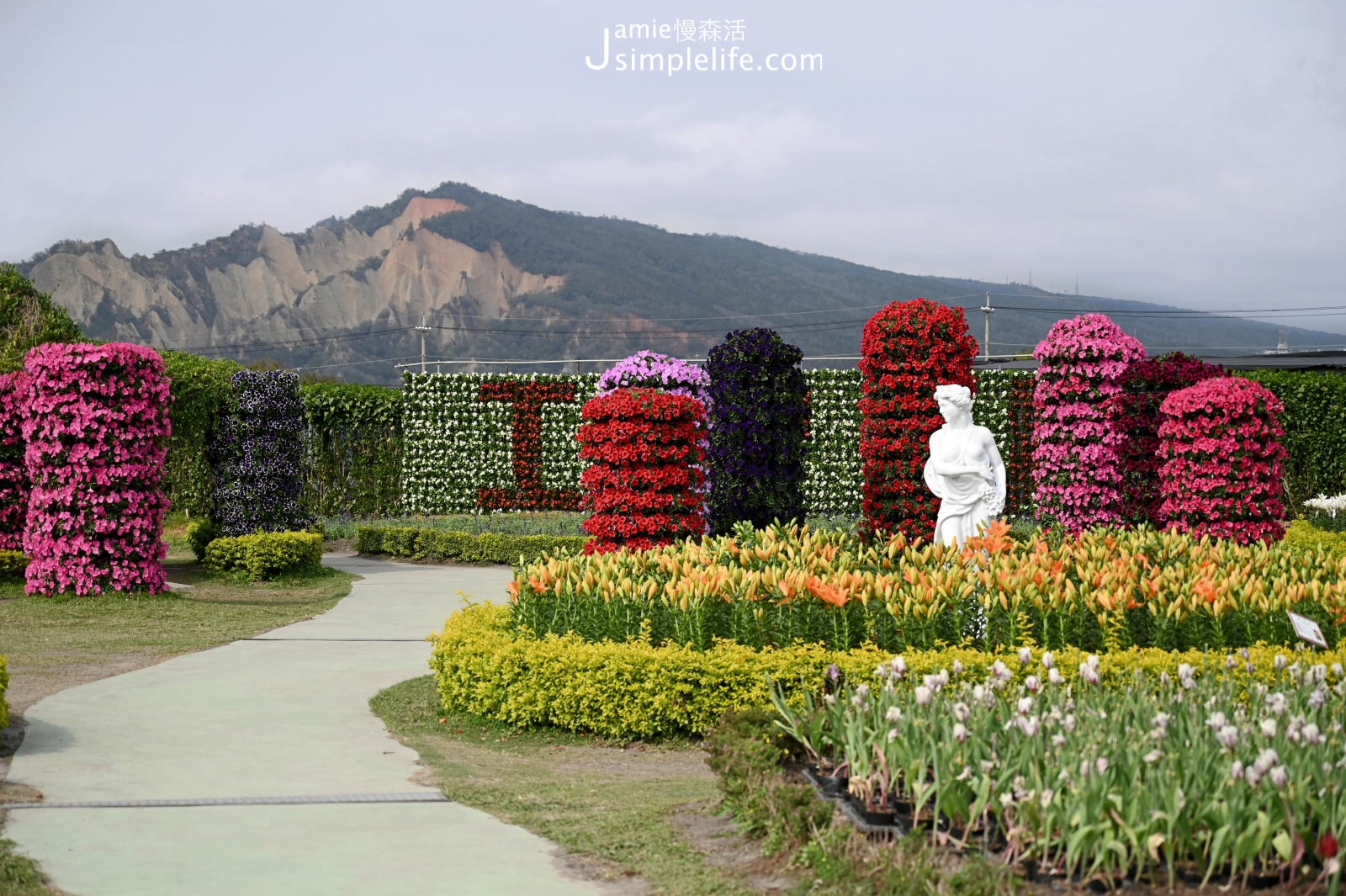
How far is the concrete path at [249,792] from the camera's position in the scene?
15.3 ft

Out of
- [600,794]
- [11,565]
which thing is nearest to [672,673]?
[600,794]

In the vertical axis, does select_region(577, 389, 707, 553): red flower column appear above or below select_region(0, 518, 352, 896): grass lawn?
above

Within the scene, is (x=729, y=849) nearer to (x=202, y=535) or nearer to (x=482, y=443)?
(x=202, y=535)

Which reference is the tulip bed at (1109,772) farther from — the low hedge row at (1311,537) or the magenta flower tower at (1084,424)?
the low hedge row at (1311,537)

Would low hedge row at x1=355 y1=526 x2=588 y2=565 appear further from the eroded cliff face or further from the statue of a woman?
the eroded cliff face

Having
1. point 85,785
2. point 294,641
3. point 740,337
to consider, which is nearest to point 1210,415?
point 740,337

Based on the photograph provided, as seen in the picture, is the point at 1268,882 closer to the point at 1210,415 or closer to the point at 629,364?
the point at 1210,415

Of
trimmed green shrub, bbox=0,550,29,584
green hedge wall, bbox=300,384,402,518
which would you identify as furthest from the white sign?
green hedge wall, bbox=300,384,402,518

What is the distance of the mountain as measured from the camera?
10044cm

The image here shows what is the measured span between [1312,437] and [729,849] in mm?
21031

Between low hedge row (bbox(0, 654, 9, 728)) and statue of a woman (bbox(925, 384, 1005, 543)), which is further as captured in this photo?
statue of a woman (bbox(925, 384, 1005, 543))

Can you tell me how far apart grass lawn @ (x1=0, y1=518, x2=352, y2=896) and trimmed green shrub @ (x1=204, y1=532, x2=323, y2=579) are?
0.24 m

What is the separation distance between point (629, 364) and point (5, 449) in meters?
7.95

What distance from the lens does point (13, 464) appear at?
50.2ft
